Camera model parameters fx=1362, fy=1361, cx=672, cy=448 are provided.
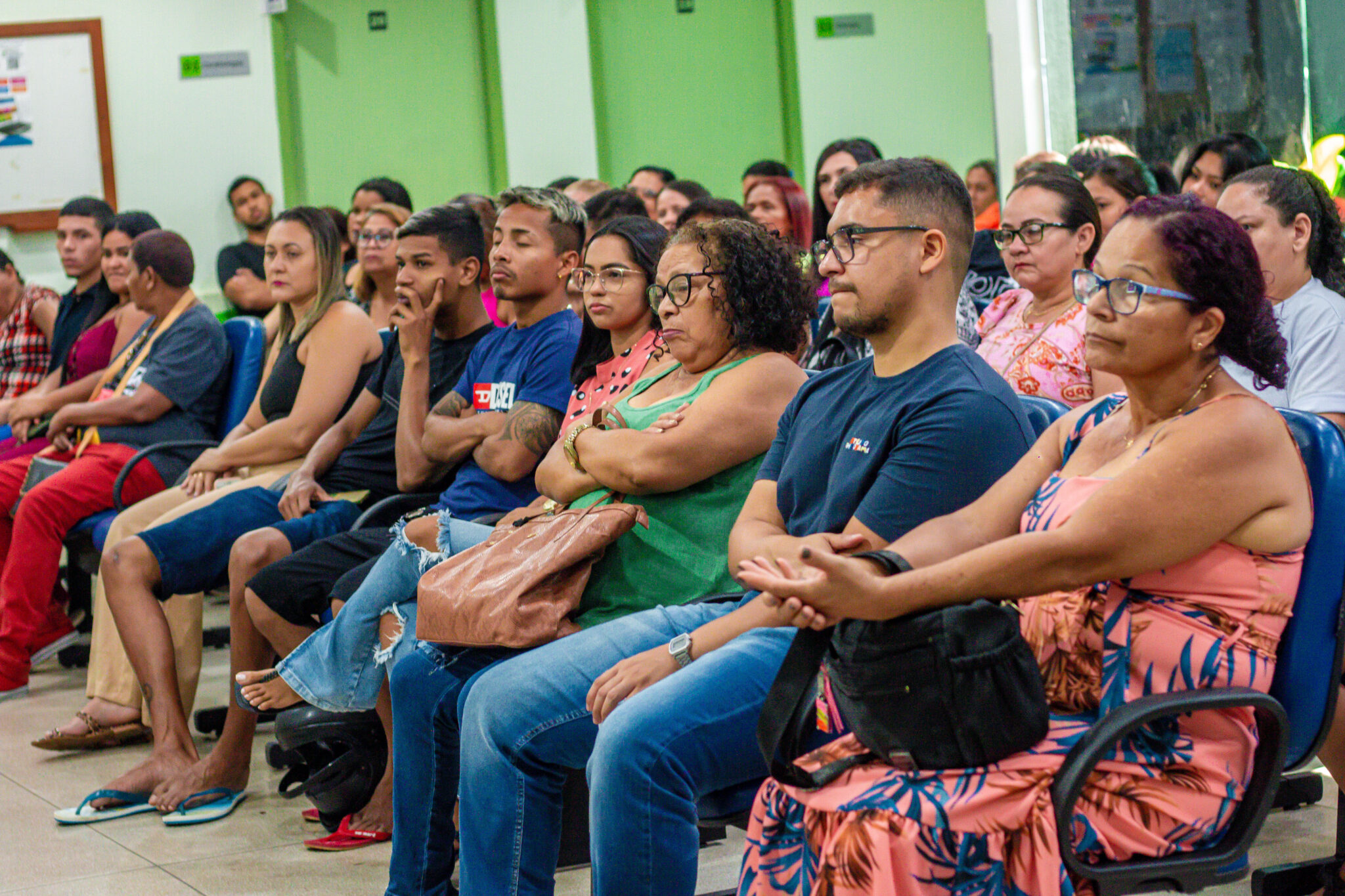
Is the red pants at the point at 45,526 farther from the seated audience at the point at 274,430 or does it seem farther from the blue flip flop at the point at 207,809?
the blue flip flop at the point at 207,809

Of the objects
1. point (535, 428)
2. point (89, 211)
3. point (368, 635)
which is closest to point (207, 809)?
point (368, 635)

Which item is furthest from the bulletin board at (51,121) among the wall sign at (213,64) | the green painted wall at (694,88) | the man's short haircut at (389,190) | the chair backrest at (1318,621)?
the chair backrest at (1318,621)

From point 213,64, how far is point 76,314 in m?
2.65

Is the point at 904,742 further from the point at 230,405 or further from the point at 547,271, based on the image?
the point at 230,405

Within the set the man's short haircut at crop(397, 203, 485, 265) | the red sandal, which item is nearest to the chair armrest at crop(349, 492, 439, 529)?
the man's short haircut at crop(397, 203, 485, 265)

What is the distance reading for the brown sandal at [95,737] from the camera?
4.00m

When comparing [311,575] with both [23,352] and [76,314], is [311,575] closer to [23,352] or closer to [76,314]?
[76,314]

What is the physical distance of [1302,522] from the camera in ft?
5.49

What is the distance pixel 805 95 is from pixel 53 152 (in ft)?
15.0

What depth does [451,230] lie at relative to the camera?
11.7 ft

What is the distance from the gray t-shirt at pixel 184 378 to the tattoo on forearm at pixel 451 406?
1681mm

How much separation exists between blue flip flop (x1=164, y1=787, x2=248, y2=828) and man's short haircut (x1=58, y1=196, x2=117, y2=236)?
3594 mm

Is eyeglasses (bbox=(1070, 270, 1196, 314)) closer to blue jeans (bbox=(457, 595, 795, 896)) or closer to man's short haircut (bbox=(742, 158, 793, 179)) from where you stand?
blue jeans (bbox=(457, 595, 795, 896))

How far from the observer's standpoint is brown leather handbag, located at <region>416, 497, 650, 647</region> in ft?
7.64
